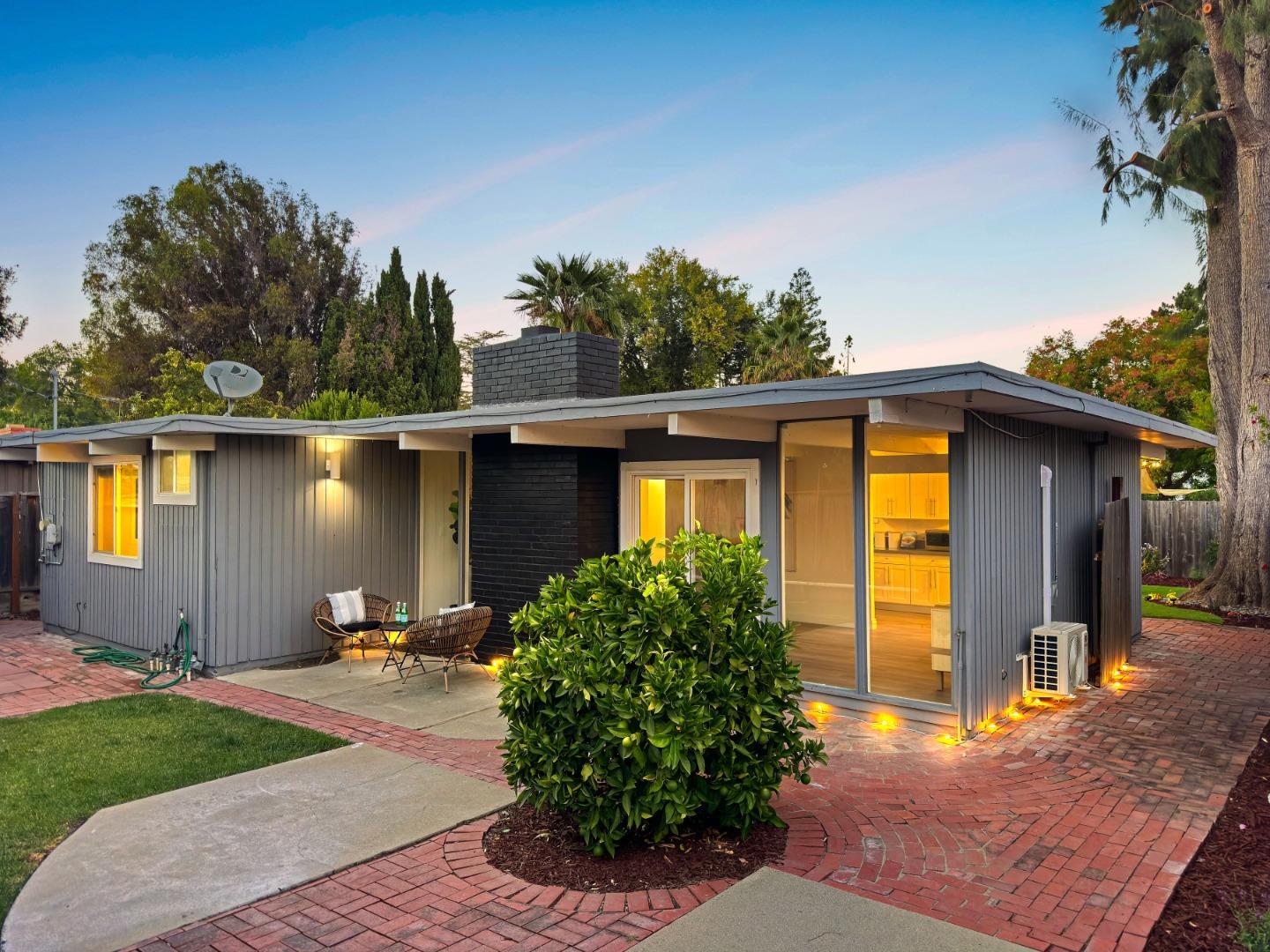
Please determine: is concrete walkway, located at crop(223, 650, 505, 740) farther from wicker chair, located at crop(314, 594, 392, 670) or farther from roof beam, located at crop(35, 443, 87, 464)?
roof beam, located at crop(35, 443, 87, 464)

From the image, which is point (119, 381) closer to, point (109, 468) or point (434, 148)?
point (434, 148)

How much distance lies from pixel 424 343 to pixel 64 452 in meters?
20.6

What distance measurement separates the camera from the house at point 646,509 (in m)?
6.10

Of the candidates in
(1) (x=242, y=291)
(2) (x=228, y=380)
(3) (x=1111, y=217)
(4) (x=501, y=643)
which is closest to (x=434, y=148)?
(2) (x=228, y=380)

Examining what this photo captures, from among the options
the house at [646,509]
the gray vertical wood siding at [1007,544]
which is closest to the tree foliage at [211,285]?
the house at [646,509]

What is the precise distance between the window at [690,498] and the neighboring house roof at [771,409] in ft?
1.74

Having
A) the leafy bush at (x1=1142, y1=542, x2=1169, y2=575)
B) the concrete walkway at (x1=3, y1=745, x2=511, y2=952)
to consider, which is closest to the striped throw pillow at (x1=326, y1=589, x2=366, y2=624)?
the concrete walkway at (x1=3, y1=745, x2=511, y2=952)

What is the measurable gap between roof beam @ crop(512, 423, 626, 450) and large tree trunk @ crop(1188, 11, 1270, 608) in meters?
11.2

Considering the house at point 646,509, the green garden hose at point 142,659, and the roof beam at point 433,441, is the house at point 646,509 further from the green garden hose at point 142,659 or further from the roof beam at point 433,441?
the green garden hose at point 142,659

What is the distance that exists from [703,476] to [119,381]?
3116 centimetres

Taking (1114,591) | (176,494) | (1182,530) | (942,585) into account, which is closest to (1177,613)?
(1182,530)

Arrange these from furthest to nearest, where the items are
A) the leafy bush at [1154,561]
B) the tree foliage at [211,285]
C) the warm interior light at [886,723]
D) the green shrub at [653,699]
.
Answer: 1. the tree foliage at [211,285]
2. the leafy bush at [1154,561]
3. the warm interior light at [886,723]
4. the green shrub at [653,699]

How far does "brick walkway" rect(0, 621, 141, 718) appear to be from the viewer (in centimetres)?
709

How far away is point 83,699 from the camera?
713cm
